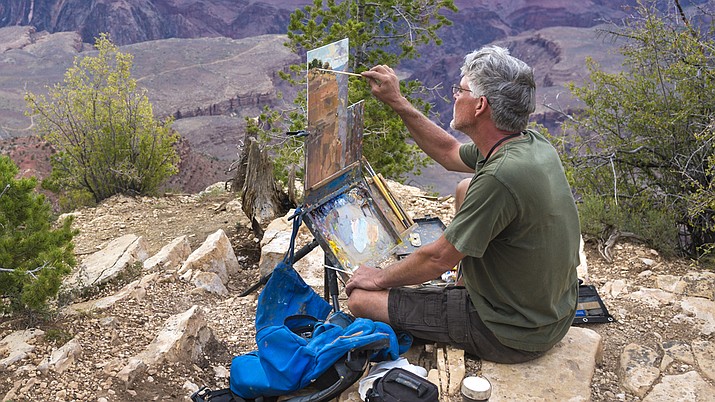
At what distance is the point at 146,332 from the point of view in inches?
154

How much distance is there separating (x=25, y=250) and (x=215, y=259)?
1823mm

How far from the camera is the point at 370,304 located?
3.05 meters

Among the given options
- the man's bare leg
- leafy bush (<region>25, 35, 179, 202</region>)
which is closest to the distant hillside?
leafy bush (<region>25, 35, 179, 202</region>)

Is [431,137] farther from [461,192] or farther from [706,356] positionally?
[706,356]

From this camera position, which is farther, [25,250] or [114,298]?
[114,298]

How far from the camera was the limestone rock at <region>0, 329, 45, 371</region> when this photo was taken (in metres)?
3.30

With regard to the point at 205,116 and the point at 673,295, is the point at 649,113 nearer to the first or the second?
the point at 673,295

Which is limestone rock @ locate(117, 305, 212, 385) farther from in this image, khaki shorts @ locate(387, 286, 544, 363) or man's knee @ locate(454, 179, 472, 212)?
man's knee @ locate(454, 179, 472, 212)

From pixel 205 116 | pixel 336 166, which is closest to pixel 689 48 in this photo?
pixel 336 166

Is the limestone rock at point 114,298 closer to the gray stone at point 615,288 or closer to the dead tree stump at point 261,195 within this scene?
the dead tree stump at point 261,195

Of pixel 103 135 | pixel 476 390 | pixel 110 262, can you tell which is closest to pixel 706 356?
pixel 476 390

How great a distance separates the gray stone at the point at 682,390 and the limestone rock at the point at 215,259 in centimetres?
372

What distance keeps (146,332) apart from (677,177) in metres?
6.21

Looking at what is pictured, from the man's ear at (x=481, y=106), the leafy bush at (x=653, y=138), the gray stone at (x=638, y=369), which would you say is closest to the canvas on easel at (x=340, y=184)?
the man's ear at (x=481, y=106)
